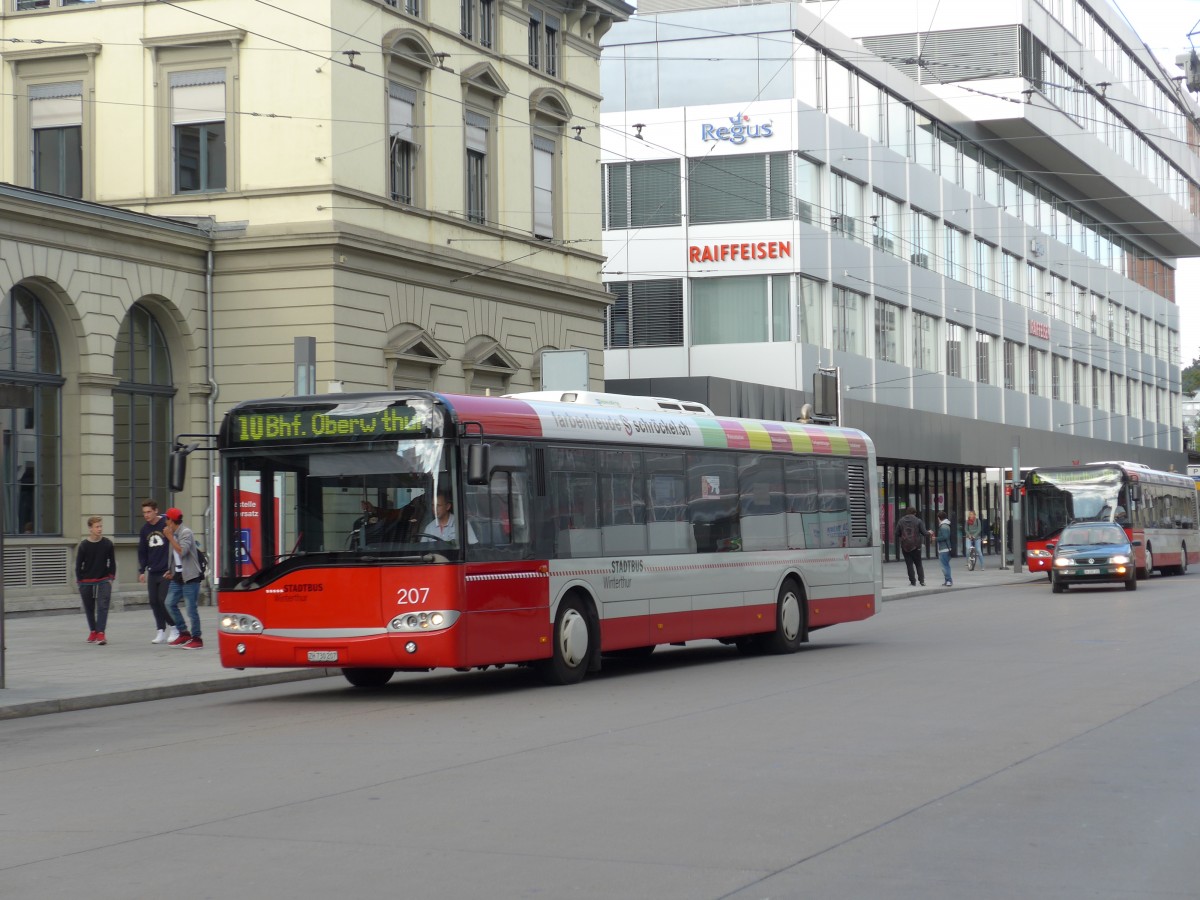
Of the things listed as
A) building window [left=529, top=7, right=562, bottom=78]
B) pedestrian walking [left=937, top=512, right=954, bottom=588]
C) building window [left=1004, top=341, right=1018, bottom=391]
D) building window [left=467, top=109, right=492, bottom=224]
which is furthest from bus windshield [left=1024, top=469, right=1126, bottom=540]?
building window [left=1004, top=341, right=1018, bottom=391]

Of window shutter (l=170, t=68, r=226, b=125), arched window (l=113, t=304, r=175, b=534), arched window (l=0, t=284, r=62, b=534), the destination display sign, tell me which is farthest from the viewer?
window shutter (l=170, t=68, r=226, b=125)

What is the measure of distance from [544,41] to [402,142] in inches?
230

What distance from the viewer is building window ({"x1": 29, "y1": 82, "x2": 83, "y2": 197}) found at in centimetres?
3091

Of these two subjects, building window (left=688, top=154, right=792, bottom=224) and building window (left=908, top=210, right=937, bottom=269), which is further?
building window (left=908, top=210, right=937, bottom=269)

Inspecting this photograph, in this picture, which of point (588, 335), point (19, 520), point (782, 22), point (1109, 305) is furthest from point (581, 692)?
point (1109, 305)

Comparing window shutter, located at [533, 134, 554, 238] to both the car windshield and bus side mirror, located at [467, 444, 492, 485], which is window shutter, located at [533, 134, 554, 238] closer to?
the car windshield

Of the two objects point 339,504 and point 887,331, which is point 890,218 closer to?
point 887,331

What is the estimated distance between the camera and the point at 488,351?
33.1 meters

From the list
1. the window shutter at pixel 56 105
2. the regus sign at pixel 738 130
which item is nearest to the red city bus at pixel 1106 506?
the regus sign at pixel 738 130

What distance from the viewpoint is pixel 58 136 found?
31.1 meters

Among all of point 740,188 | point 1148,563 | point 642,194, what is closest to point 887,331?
point 740,188

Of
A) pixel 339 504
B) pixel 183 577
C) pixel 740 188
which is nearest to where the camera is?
pixel 339 504

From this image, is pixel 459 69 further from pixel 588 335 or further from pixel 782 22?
pixel 782 22

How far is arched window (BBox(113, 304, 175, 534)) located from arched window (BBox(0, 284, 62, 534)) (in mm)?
1280
